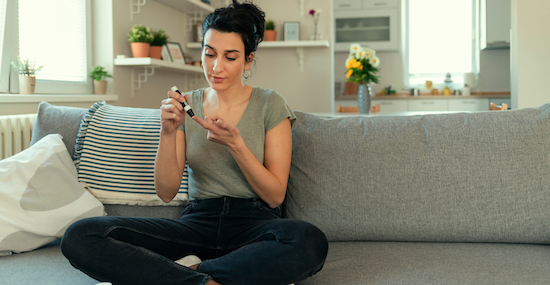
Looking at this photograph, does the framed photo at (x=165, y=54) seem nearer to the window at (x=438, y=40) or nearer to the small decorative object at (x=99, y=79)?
the small decorative object at (x=99, y=79)

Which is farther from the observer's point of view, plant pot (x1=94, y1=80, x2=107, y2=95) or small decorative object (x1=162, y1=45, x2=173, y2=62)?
small decorative object (x1=162, y1=45, x2=173, y2=62)

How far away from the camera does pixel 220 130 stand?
1183 millimetres

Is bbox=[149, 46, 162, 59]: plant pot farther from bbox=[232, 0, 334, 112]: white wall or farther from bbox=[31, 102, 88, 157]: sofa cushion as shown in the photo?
bbox=[31, 102, 88, 157]: sofa cushion

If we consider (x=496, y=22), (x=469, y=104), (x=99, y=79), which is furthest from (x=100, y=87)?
(x=496, y=22)

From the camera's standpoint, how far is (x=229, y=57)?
4.42ft

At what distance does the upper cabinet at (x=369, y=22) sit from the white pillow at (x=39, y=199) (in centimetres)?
503

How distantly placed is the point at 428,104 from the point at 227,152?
4.91 metres

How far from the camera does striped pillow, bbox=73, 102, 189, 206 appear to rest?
156 cm

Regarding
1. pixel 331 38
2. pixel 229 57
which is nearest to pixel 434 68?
pixel 331 38

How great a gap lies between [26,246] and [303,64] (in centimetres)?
342

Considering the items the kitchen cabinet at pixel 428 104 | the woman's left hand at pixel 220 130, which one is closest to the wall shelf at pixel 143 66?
the woman's left hand at pixel 220 130

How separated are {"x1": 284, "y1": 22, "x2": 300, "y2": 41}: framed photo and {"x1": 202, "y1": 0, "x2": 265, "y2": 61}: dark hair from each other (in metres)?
2.95

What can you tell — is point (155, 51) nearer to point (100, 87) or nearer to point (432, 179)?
point (100, 87)

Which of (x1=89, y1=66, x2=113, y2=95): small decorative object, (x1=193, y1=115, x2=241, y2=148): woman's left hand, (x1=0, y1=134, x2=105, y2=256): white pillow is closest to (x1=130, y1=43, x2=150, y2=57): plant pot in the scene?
(x1=89, y1=66, x2=113, y2=95): small decorative object
